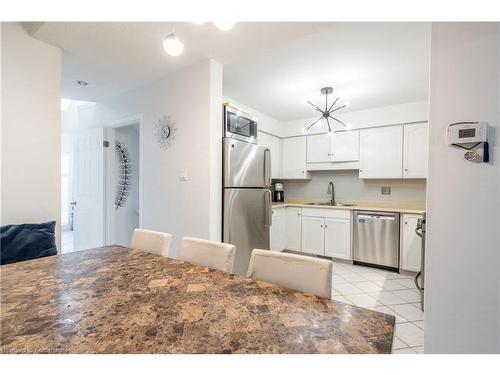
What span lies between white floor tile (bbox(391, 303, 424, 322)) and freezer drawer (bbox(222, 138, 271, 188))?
5.99ft

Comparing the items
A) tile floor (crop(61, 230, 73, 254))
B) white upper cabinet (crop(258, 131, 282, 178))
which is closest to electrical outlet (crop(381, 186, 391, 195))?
white upper cabinet (crop(258, 131, 282, 178))

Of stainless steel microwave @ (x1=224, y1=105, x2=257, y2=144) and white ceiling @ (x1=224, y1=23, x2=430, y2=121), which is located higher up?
white ceiling @ (x1=224, y1=23, x2=430, y2=121)

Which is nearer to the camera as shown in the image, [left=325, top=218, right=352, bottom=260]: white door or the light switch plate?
the light switch plate

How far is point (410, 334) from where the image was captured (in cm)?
187

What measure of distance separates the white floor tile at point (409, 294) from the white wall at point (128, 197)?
3644mm

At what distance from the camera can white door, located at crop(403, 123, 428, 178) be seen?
10.8 ft

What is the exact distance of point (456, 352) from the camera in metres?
1.23

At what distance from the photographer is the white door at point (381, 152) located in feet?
11.3

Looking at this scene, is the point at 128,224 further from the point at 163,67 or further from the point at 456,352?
the point at 456,352

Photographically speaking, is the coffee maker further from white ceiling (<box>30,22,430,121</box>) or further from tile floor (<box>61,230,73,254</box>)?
tile floor (<box>61,230,73,254</box>)

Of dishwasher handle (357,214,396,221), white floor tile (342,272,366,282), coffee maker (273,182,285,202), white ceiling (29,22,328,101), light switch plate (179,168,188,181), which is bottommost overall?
white floor tile (342,272,366,282)

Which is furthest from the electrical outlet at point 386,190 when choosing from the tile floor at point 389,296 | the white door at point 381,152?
the tile floor at point 389,296
